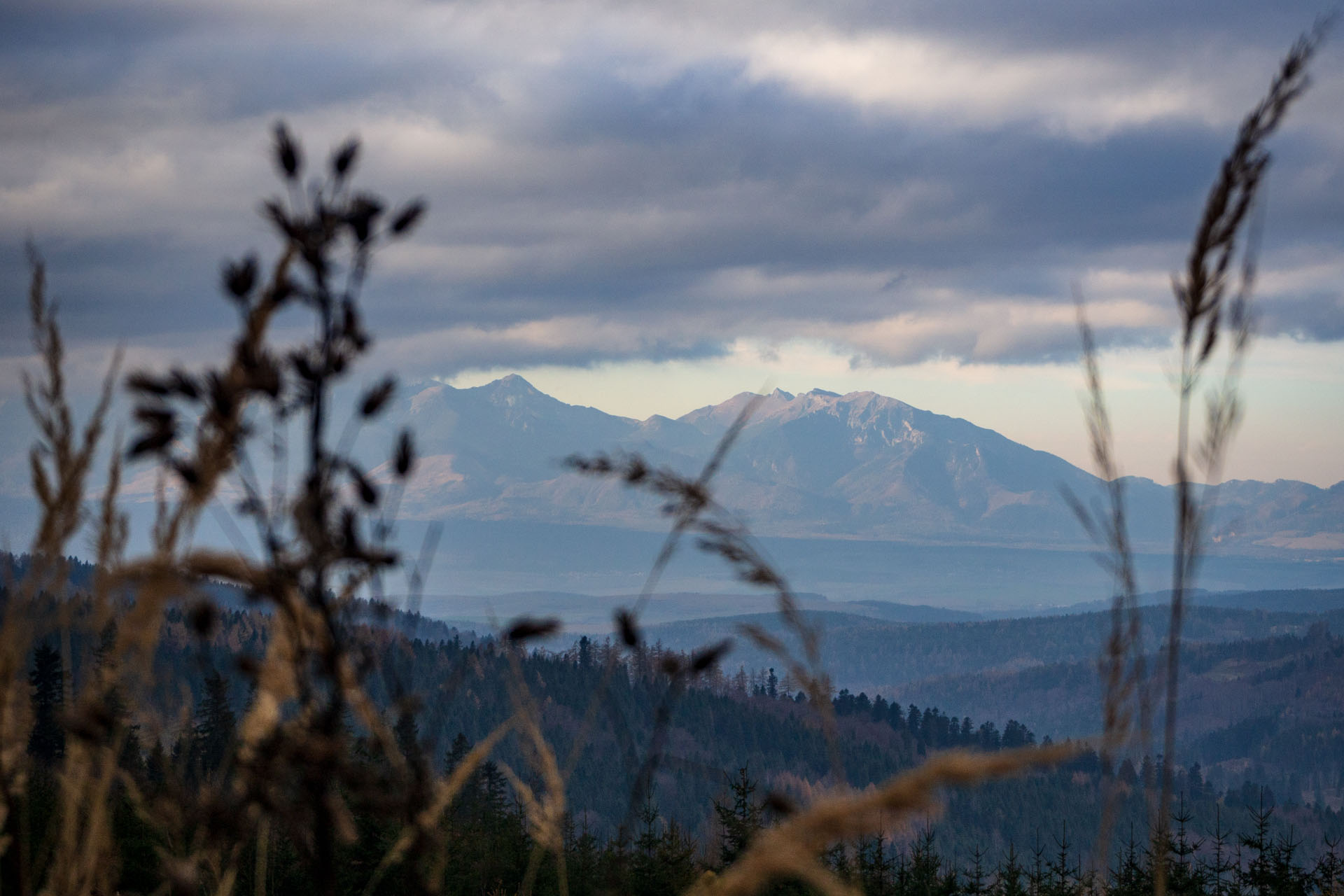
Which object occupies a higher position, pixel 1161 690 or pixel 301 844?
pixel 1161 690

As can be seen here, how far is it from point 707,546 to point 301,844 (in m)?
0.98

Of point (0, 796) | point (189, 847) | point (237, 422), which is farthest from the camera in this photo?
point (189, 847)

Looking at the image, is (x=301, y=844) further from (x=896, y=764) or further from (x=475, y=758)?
(x=896, y=764)

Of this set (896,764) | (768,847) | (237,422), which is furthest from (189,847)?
(896,764)

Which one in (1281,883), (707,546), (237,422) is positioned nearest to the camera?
(237,422)

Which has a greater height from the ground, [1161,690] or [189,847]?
[1161,690]

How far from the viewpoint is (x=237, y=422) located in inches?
70.7

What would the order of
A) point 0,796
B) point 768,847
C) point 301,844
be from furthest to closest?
point 0,796 → point 301,844 → point 768,847

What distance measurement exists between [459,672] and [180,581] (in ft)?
1.64

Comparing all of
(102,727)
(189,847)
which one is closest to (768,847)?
(102,727)

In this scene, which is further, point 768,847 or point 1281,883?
point 1281,883

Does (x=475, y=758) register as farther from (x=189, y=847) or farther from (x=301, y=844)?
(x=189, y=847)

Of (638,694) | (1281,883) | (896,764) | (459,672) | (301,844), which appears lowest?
(896,764)

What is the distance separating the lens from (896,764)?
194625mm
